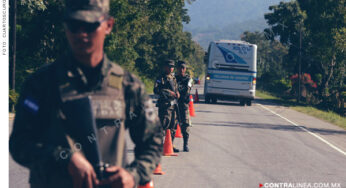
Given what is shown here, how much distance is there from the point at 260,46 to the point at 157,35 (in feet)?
220

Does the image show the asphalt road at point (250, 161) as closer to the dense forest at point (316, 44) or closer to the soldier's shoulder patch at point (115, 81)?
the soldier's shoulder patch at point (115, 81)

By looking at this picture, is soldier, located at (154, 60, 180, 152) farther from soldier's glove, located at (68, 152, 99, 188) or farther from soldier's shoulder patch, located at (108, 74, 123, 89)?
soldier's glove, located at (68, 152, 99, 188)

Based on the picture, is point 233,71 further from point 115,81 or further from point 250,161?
point 115,81

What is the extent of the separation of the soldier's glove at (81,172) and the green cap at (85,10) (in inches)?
24.1

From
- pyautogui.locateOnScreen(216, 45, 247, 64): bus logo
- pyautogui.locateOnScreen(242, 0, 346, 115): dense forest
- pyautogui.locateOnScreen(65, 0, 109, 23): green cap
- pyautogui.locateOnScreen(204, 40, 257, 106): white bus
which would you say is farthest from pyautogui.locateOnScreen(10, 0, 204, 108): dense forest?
pyautogui.locateOnScreen(65, 0, 109, 23): green cap

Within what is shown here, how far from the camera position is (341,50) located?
31609mm

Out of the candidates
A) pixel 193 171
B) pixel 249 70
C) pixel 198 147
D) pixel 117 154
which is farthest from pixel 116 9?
pixel 117 154

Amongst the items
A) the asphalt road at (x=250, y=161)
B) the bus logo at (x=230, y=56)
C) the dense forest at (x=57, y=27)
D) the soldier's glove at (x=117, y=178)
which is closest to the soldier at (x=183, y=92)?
the asphalt road at (x=250, y=161)

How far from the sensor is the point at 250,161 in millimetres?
9492

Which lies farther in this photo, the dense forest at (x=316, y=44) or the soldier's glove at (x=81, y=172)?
the dense forest at (x=316, y=44)

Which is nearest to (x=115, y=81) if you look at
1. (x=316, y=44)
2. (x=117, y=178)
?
(x=117, y=178)

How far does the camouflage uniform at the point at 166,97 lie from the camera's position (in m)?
9.52

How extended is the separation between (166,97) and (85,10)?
7.41 m

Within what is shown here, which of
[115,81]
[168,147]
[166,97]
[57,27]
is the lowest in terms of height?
[168,147]
